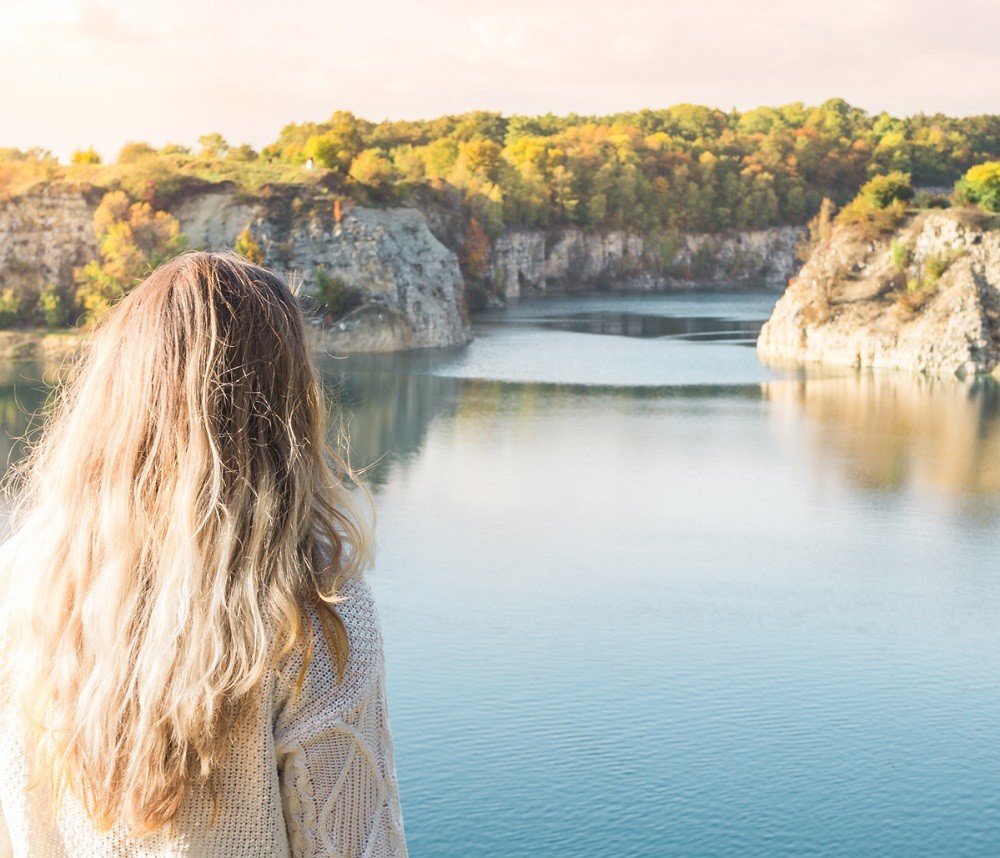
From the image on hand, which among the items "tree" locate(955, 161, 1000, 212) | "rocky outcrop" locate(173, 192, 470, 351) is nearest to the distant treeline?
"rocky outcrop" locate(173, 192, 470, 351)

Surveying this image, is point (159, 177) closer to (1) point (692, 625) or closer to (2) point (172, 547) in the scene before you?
(1) point (692, 625)

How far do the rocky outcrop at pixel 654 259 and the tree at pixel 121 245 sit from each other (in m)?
29.0

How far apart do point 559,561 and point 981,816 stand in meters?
6.65

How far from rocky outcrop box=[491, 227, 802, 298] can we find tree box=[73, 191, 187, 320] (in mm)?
29010

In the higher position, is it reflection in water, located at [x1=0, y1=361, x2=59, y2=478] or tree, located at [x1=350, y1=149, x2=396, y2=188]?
tree, located at [x1=350, y1=149, x2=396, y2=188]

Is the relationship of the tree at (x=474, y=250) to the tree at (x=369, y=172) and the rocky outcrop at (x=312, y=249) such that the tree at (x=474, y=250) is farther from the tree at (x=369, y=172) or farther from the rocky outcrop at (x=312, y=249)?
the rocky outcrop at (x=312, y=249)

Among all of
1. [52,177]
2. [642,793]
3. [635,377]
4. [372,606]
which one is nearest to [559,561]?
[642,793]

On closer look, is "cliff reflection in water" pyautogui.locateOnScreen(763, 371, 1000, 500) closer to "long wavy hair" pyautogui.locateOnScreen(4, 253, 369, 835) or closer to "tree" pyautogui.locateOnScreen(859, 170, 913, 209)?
"tree" pyautogui.locateOnScreen(859, 170, 913, 209)

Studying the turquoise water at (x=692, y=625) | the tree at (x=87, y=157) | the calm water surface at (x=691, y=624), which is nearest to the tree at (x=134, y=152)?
the tree at (x=87, y=157)

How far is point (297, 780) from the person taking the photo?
1.64 metres

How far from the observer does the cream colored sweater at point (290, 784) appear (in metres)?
1.62

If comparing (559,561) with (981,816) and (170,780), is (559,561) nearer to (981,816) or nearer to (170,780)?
(981,816)

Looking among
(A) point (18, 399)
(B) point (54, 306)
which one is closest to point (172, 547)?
(A) point (18, 399)

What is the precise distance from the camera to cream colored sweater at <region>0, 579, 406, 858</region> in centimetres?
162
